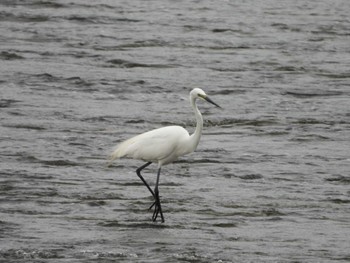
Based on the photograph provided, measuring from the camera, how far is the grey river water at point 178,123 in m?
10.4

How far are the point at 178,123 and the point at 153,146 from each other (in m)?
4.36

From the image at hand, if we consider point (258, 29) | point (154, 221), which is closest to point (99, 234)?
point (154, 221)

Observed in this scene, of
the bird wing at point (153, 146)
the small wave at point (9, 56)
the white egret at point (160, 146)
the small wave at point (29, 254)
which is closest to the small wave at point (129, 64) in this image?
the small wave at point (9, 56)

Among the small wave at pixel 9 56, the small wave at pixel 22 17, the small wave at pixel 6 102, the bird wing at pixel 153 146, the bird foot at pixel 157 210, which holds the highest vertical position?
the bird wing at pixel 153 146

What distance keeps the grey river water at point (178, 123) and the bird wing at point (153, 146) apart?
0.52m

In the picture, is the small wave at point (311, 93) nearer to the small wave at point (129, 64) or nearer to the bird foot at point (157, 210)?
the small wave at point (129, 64)

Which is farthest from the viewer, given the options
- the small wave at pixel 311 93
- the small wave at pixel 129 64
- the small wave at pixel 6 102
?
the small wave at pixel 129 64

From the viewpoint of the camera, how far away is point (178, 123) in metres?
15.8

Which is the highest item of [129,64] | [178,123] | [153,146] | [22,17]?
[153,146]

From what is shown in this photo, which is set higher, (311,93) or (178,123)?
(311,93)

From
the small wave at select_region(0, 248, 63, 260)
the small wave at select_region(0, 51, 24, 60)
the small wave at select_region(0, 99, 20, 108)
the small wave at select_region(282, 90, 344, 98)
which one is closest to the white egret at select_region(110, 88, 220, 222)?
the small wave at select_region(0, 248, 63, 260)

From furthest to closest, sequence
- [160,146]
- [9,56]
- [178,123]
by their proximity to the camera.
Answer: [9,56]
[178,123]
[160,146]

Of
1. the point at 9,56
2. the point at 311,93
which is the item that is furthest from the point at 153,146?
the point at 9,56

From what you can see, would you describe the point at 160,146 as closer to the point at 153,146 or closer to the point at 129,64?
the point at 153,146
